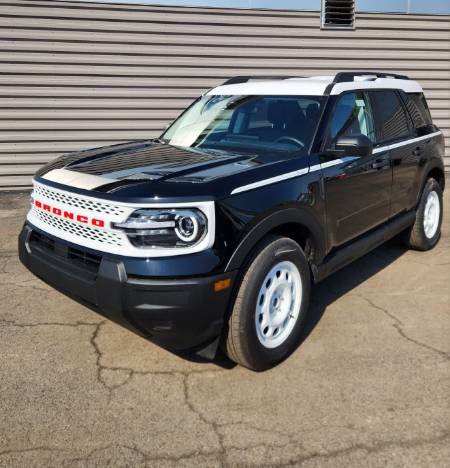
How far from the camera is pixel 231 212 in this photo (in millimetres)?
2674

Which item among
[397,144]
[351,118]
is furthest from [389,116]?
[351,118]

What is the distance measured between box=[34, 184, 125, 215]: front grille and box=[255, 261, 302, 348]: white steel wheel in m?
0.95

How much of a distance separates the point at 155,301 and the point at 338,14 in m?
7.39

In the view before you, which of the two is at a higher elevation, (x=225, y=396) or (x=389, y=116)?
(x=389, y=116)

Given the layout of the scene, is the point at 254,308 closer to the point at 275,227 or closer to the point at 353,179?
the point at 275,227

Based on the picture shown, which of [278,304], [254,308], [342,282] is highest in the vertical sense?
[254,308]

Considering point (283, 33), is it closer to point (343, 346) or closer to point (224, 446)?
point (343, 346)

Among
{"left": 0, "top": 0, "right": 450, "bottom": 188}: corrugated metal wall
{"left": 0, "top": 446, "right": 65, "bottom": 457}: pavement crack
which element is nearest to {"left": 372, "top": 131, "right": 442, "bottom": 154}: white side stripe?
{"left": 0, "top": 446, "right": 65, "bottom": 457}: pavement crack

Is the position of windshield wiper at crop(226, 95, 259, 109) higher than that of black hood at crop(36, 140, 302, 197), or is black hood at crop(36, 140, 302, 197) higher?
windshield wiper at crop(226, 95, 259, 109)

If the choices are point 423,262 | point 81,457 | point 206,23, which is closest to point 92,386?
point 81,457

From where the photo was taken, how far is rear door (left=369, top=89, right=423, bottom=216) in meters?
4.21

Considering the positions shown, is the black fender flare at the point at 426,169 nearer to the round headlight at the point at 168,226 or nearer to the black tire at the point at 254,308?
the black tire at the point at 254,308

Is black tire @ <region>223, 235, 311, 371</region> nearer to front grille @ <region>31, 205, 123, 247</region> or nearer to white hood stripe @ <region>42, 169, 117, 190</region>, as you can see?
front grille @ <region>31, 205, 123, 247</region>

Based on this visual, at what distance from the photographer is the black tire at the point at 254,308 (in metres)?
2.79
